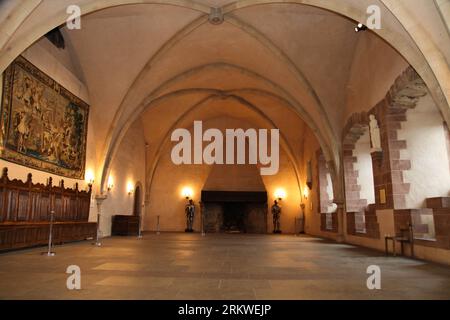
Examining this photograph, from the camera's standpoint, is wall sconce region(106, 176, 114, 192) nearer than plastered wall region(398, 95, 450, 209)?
No

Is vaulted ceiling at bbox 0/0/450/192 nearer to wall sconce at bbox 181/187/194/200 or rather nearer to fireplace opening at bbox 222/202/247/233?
wall sconce at bbox 181/187/194/200

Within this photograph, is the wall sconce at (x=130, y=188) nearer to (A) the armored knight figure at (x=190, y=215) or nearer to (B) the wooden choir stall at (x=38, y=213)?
(A) the armored knight figure at (x=190, y=215)

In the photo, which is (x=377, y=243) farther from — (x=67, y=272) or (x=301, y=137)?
(x=301, y=137)

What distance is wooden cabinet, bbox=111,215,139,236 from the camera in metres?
12.8

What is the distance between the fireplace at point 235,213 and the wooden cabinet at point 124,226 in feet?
14.9

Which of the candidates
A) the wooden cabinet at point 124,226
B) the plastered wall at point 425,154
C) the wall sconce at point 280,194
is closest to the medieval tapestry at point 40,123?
the wooden cabinet at point 124,226

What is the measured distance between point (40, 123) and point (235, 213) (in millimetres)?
11129

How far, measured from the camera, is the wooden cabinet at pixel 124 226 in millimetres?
12820

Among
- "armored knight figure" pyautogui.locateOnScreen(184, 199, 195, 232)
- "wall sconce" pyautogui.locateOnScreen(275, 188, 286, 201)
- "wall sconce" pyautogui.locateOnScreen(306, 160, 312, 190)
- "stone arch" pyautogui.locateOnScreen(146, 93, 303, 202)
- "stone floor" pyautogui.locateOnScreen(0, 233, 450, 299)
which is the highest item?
"stone arch" pyautogui.locateOnScreen(146, 93, 303, 202)

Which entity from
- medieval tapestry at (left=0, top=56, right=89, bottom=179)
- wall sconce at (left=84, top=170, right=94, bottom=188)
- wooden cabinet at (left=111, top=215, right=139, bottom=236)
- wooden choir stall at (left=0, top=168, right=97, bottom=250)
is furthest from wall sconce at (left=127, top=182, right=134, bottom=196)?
medieval tapestry at (left=0, top=56, right=89, bottom=179)

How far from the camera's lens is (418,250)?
6.51m

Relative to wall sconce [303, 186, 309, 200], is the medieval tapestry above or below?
above

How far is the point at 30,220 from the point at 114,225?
5151mm

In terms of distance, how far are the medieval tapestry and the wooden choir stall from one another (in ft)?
1.69
